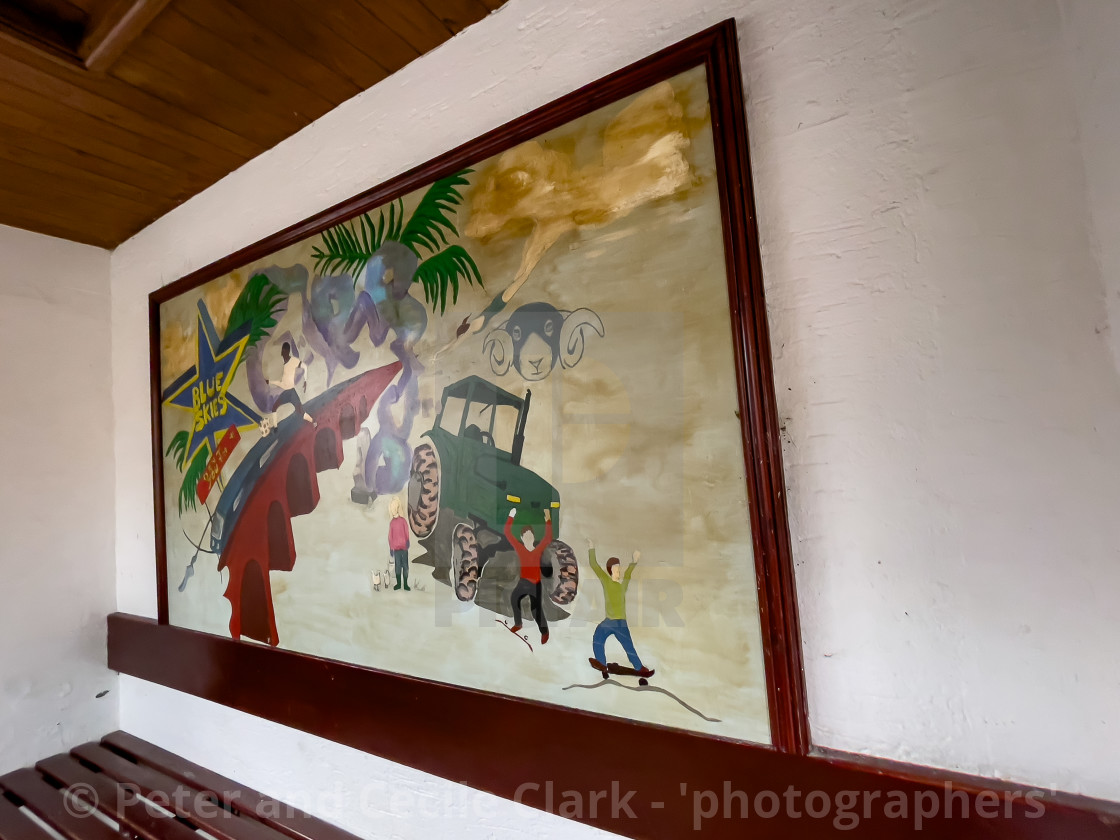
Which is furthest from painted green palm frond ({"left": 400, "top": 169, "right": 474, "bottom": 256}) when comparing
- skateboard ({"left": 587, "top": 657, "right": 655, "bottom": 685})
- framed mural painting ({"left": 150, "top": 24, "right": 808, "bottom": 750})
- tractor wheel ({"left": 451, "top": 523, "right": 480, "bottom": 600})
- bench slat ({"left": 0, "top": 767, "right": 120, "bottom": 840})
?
bench slat ({"left": 0, "top": 767, "right": 120, "bottom": 840})

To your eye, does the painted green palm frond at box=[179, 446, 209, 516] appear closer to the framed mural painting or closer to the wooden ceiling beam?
the framed mural painting

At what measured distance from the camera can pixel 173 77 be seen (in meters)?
1.22

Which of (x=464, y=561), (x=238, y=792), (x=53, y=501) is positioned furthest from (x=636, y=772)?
(x=53, y=501)

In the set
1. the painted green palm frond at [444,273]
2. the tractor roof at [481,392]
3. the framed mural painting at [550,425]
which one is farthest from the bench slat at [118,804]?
the painted green palm frond at [444,273]

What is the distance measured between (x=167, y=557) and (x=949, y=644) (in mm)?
1909

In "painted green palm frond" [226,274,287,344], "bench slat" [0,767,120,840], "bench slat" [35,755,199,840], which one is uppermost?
"painted green palm frond" [226,274,287,344]

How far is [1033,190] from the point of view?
0.65 metres

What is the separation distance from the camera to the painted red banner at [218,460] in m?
1.51

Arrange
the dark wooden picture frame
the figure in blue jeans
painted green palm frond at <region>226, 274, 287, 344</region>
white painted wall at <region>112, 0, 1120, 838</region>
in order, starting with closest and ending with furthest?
white painted wall at <region>112, 0, 1120, 838</region> < the dark wooden picture frame < the figure in blue jeans < painted green palm frond at <region>226, 274, 287, 344</region>

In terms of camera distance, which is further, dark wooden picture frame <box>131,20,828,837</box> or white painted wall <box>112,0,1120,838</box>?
dark wooden picture frame <box>131,20,828,837</box>

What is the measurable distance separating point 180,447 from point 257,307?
547 millimetres

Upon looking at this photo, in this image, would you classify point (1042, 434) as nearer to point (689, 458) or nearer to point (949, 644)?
point (949, 644)

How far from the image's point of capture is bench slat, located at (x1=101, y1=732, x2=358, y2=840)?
1240 millimetres

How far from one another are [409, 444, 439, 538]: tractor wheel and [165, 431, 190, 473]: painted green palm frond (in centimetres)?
96
